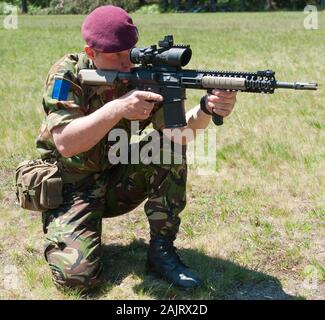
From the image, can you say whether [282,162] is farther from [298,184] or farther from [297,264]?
[297,264]

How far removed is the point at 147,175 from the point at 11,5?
61215mm

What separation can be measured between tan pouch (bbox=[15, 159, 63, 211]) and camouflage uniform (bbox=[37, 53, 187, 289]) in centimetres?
8

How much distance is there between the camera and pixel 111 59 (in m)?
3.78

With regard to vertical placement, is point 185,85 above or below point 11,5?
above

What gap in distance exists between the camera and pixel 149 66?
12.0ft

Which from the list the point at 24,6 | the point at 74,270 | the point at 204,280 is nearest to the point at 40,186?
the point at 74,270

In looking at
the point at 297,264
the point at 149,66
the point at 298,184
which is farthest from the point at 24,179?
the point at 298,184

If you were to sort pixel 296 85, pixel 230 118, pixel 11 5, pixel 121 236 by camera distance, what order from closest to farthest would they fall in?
pixel 296 85
pixel 121 236
pixel 230 118
pixel 11 5

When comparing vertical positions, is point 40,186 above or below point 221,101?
below

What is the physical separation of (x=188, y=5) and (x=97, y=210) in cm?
5497

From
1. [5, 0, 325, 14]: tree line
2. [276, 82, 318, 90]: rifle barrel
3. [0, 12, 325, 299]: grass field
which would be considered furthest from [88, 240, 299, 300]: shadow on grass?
[5, 0, 325, 14]: tree line

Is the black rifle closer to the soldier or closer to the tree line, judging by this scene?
the soldier

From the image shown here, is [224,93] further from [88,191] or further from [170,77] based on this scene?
[88,191]

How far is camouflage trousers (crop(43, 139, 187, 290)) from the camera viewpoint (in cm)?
381
